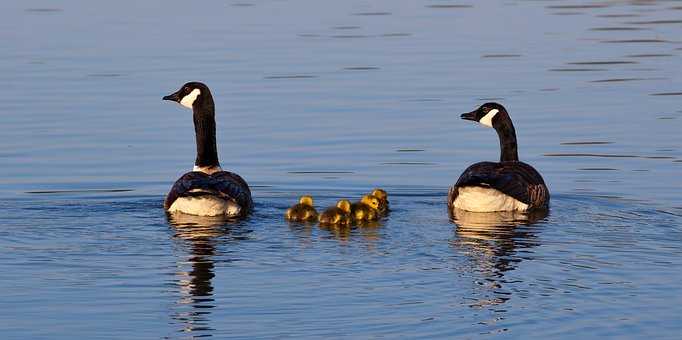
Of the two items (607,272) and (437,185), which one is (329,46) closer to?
(437,185)

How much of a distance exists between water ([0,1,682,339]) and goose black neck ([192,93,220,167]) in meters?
0.71

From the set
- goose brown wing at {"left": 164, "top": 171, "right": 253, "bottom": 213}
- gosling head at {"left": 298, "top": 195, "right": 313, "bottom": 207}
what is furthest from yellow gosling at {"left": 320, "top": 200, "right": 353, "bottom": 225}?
goose brown wing at {"left": 164, "top": 171, "right": 253, "bottom": 213}

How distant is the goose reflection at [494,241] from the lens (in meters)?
13.3

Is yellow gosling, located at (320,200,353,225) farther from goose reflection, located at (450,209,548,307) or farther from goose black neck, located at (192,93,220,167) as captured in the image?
goose black neck, located at (192,93,220,167)

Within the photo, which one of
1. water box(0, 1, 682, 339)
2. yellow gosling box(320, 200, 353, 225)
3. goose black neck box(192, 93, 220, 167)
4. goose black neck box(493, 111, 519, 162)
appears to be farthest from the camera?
goose black neck box(493, 111, 519, 162)

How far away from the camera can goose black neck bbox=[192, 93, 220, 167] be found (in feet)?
61.8

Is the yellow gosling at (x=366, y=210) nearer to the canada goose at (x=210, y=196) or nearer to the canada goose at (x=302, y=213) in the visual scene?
the canada goose at (x=302, y=213)

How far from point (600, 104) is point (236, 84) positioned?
634cm

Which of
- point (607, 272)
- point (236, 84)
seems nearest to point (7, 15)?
point (236, 84)

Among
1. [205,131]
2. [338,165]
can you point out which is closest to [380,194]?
[205,131]

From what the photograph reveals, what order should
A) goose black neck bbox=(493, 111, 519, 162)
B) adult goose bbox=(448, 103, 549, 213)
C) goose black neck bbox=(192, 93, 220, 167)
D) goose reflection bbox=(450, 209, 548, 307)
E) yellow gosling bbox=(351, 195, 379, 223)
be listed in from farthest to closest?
1. goose black neck bbox=(493, 111, 519, 162)
2. goose black neck bbox=(192, 93, 220, 167)
3. adult goose bbox=(448, 103, 549, 213)
4. yellow gosling bbox=(351, 195, 379, 223)
5. goose reflection bbox=(450, 209, 548, 307)

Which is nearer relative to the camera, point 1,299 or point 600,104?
point 1,299

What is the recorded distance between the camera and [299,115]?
23828 mm

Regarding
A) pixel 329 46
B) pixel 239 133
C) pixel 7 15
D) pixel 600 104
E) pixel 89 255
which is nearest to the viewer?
pixel 89 255
